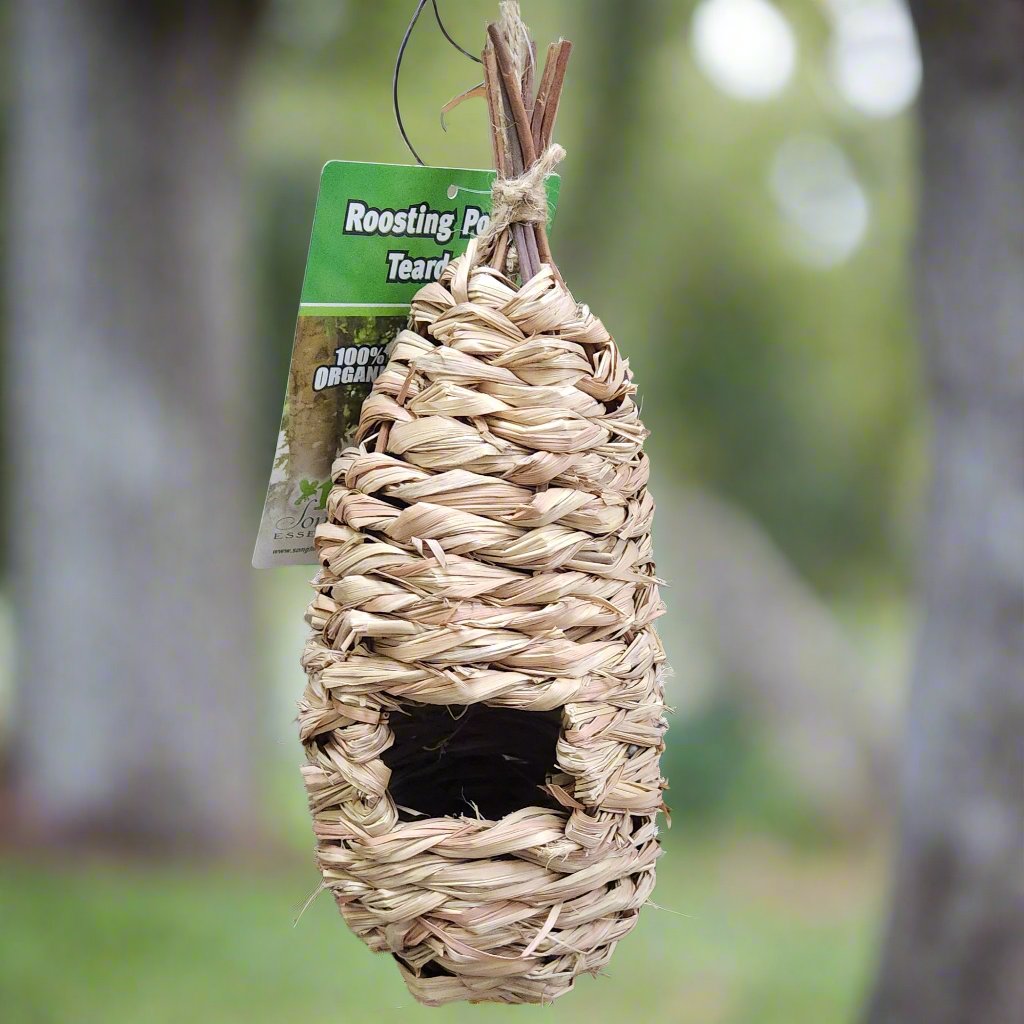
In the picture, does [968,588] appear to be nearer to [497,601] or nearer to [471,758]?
[471,758]

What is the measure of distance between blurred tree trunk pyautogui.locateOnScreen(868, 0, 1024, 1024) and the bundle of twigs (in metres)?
1.14

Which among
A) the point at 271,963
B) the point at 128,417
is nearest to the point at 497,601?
the point at 271,963

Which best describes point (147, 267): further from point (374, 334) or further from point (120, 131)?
point (374, 334)

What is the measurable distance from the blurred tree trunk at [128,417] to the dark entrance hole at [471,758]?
2.39 m

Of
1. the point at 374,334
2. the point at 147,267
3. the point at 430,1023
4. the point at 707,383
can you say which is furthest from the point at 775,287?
the point at 374,334

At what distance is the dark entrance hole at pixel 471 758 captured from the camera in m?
0.76

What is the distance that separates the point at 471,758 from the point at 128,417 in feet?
8.00

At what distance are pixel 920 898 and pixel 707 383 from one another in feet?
15.4

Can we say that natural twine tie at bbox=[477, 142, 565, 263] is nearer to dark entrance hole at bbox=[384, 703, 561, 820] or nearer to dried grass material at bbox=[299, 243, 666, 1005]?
dried grass material at bbox=[299, 243, 666, 1005]

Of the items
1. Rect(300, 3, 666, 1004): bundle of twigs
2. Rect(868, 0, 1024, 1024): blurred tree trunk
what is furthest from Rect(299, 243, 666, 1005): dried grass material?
Rect(868, 0, 1024, 1024): blurred tree trunk

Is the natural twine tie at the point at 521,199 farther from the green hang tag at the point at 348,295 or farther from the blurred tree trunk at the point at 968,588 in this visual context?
the blurred tree trunk at the point at 968,588

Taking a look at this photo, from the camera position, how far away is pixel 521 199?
610 mm

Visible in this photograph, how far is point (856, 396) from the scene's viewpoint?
20.1ft

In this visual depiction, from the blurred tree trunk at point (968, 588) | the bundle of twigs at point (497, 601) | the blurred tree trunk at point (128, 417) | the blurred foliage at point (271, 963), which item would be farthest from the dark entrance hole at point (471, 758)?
the blurred tree trunk at point (128, 417)
